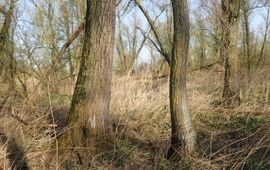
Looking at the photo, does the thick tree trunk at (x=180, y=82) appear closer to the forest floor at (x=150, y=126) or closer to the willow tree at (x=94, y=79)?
the forest floor at (x=150, y=126)

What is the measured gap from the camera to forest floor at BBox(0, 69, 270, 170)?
520 cm

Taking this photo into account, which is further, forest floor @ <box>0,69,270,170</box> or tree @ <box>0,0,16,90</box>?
tree @ <box>0,0,16,90</box>

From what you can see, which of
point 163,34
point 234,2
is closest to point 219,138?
point 234,2

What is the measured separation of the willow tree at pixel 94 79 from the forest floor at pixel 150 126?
14.3 inches

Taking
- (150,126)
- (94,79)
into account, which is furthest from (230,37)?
(94,79)

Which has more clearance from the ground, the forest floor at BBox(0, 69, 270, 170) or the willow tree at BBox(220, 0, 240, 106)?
the willow tree at BBox(220, 0, 240, 106)

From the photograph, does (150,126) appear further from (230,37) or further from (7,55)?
(230,37)

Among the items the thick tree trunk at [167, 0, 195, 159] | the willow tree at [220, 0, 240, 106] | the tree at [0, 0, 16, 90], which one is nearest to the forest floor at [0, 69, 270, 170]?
the thick tree trunk at [167, 0, 195, 159]

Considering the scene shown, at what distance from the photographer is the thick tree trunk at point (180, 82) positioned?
5.74 meters

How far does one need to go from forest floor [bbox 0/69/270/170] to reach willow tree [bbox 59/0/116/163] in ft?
1.19

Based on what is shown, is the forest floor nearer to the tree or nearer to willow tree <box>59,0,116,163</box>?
willow tree <box>59,0,116,163</box>

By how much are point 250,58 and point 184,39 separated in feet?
50.1

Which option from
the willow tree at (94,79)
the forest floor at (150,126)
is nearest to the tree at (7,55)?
the forest floor at (150,126)

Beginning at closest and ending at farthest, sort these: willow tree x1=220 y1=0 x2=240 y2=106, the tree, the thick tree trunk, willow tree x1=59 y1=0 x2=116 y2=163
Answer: willow tree x1=59 y1=0 x2=116 y2=163 → the thick tree trunk → the tree → willow tree x1=220 y1=0 x2=240 y2=106
